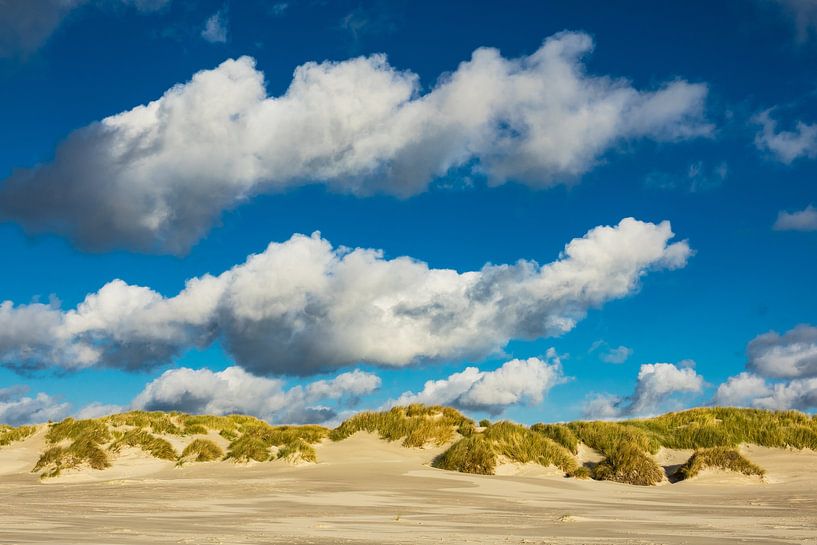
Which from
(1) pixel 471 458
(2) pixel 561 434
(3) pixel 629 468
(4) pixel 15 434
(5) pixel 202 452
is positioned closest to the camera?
(3) pixel 629 468

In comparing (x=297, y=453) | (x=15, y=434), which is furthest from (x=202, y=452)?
(x=15, y=434)

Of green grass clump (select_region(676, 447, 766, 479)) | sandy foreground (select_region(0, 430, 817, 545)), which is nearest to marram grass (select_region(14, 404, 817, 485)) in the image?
green grass clump (select_region(676, 447, 766, 479))

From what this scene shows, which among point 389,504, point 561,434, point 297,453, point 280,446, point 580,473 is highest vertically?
point 561,434

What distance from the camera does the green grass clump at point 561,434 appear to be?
69.8 feet

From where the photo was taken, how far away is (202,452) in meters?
22.4

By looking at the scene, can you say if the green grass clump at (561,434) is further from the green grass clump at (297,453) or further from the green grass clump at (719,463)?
the green grass clump at (297,453)

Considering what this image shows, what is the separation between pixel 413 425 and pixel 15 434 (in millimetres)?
17855

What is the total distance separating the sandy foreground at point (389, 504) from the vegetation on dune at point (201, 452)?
2.71 feet

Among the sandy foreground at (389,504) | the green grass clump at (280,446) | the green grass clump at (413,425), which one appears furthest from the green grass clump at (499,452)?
the green grass clump at (280,446)

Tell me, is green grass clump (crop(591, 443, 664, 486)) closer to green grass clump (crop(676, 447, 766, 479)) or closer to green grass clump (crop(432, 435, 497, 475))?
green grass clump (crop(676, 447, 766, 479))

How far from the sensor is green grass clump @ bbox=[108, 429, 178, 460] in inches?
934

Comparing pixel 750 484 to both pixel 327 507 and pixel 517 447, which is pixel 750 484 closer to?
pixel 517 447

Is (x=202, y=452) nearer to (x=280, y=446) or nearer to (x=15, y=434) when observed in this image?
(x=280, y=446)

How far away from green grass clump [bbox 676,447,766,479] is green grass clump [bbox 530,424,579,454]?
3213 millimetres
